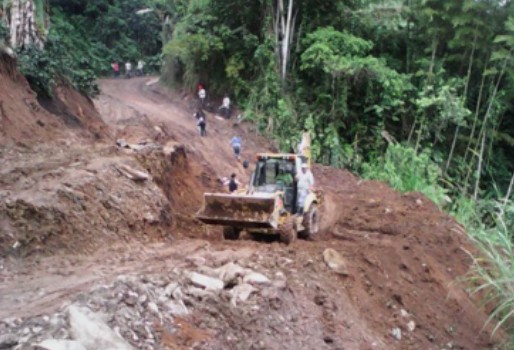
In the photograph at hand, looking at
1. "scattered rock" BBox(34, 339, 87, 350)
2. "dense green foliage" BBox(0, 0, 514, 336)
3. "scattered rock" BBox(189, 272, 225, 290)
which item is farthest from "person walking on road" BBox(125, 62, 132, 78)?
"scattered rock" BBox(34, 339, 87, 350)

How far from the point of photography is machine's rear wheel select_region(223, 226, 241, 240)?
11075mm

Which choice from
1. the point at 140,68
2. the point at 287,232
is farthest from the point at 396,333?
the point at 140,68

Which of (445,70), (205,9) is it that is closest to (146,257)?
(445,70)

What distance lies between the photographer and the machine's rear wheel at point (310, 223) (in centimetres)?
1159

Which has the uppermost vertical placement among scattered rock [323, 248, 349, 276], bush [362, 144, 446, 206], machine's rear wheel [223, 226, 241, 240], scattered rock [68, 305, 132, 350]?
scattered rock [68, 305, 132, 350]

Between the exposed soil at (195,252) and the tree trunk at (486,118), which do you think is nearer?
the exposed soil at (195,252)

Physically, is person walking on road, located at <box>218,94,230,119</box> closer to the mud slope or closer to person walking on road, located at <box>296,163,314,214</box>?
the mud slope

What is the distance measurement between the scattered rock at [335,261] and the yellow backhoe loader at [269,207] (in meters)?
1.12

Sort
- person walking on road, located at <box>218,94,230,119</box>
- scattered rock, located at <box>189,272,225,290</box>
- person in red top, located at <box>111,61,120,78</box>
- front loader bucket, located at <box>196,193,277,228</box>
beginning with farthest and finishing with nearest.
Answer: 1. person in red top, located at <box>111,61,120,78</box>
2. person walking on road, located at <box>218,94,230,119</box>
3. front loader bucket, located at <box>196,193,277,228</box>
4. scattered rock, located at <box>189,272,225,290</box>

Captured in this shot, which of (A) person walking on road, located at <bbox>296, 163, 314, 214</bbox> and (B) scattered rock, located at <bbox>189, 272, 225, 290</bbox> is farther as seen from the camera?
(A) person walking on road, located at <bbox>296, 163, 314, 214</bbox>

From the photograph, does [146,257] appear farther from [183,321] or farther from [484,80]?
[484,80]

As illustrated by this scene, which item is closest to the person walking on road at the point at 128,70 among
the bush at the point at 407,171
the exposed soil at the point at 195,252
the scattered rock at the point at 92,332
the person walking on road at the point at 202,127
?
the person walking on road at the point at 202,127

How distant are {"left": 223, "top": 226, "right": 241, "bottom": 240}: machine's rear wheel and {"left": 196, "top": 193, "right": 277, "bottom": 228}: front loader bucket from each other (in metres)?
0.53

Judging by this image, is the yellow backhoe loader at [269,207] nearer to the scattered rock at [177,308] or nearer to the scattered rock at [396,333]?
the scattered rock at [396,333]
